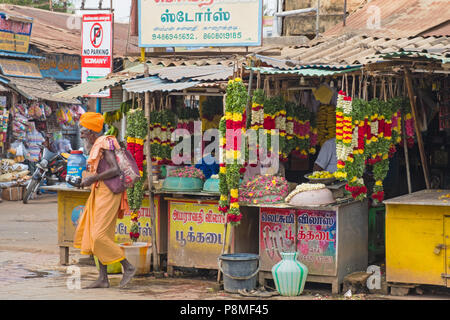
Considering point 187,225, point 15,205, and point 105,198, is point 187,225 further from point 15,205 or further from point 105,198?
point 15,205

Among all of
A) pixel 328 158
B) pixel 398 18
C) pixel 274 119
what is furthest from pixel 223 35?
pixel 398 18

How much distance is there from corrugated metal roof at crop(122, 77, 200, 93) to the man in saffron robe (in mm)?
982

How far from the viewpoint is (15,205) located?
17141 mm

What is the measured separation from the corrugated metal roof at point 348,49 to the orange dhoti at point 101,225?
2510 millimetres

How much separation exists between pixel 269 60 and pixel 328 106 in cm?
209

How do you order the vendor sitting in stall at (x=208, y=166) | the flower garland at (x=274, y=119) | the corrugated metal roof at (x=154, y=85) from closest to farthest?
the corrugated metal roof at (x=154, y=85)
the flower garland at (x=274, y=119)
the vendor sitting in stall at (x=208, y=166)

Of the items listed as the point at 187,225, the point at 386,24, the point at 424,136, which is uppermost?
the point at 386,24

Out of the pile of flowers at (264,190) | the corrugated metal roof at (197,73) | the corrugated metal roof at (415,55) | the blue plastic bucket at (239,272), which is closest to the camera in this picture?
the corrugated metal roof at (415,55)

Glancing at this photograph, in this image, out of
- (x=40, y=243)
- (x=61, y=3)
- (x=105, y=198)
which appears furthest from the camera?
(x=61, y=3)

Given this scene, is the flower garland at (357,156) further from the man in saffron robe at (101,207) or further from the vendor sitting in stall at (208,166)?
the man in saffron robe at (101,207)

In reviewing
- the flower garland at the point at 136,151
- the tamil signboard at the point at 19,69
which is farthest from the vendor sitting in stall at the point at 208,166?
the tamil signboard at the point at 19,69

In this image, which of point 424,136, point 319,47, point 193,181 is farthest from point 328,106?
point 193,181

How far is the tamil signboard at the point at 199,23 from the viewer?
9617 millimetres
